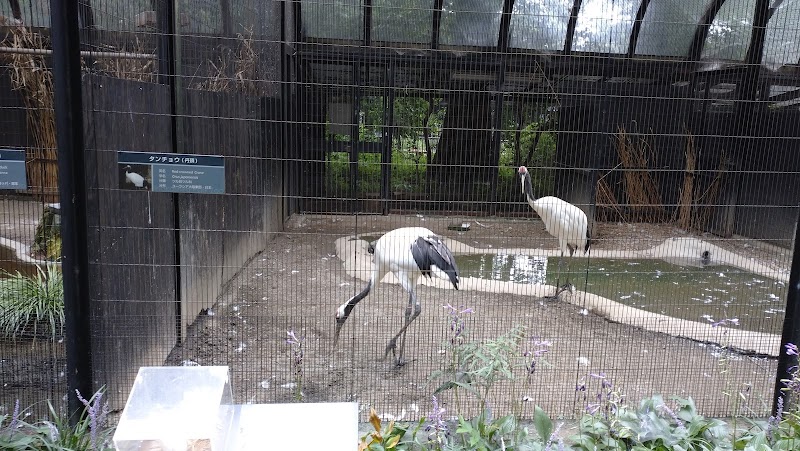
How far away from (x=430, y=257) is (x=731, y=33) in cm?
633

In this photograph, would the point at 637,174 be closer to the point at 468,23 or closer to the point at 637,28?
the point at 637,28

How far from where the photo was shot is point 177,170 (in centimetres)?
293

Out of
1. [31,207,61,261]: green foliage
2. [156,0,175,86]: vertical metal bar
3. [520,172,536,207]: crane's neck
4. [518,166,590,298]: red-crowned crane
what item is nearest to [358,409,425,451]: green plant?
[156,0,175,86]: vertical metal bar

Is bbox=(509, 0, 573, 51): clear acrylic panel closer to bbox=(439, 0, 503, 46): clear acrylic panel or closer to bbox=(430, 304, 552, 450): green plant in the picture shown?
bbox=(439, 0, 503, 46): clear acrylic panel

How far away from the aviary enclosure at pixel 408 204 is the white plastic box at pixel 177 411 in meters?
1.25

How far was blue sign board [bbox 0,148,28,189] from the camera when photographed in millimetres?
2795

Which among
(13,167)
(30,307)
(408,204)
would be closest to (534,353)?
(13,167)

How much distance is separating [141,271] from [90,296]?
0.56 metres

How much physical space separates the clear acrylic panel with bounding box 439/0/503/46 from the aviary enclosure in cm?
5

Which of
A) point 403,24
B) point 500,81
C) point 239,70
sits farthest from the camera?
point 403,24

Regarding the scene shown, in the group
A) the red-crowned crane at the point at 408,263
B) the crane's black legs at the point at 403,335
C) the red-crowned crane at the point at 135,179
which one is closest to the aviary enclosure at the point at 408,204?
the red-crowned crane at the point at 135,179

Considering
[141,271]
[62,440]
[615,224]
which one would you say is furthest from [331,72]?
[62,440]

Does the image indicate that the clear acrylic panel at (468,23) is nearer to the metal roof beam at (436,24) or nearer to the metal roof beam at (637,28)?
the metal roof beam at (436,24)

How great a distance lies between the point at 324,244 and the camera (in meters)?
7.61
